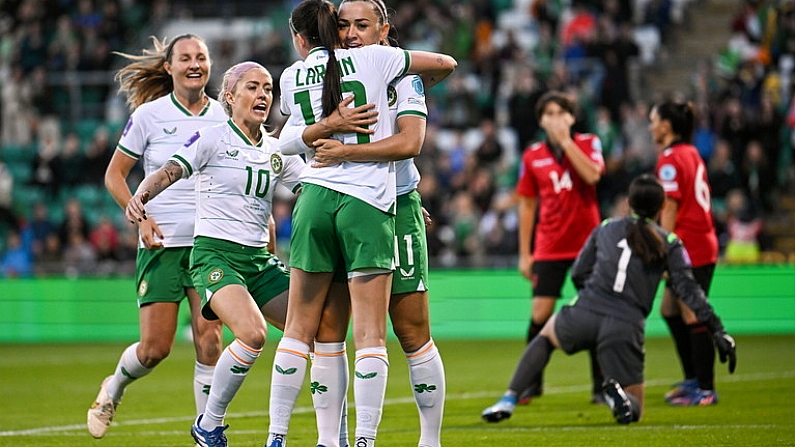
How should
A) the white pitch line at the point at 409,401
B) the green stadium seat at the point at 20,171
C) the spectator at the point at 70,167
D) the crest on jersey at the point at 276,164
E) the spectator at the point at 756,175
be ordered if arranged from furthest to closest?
the green stadium seat at the point at 20,171
the spectator at the point at 70,167
the spectator at the point at 756,175
the white pitch line at the point at 409,401
the crest on jersey at the point at 276,164

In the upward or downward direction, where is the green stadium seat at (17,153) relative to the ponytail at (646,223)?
downward

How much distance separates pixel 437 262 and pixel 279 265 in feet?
38.9

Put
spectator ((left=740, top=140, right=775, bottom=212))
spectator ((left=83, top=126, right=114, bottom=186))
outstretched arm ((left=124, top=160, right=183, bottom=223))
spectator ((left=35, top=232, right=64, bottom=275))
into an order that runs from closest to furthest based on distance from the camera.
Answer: outstretched arm ((left=124, top=160, right=183, bottom=223)), spectator ((left=740, top=140, right=775, bottom=212)), spectator ((left=35, top=232, right=64, bottom=275)), spectator ((left=83, top=126, right=114, bottom=186))

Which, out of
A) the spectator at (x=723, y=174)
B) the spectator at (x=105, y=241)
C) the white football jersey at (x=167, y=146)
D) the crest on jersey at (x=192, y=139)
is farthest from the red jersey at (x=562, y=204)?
the spectator at (x=105, y=241)

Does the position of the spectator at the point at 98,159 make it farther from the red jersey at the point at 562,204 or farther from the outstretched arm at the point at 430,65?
the outstretched arm at the point at 430,65

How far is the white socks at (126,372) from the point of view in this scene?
26.3 ft

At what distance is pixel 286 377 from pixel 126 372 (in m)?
2.02

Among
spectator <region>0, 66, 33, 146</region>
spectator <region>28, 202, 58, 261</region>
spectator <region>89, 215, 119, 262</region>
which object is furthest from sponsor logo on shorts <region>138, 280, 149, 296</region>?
spectator <region>0, 66, 33, 146</region>

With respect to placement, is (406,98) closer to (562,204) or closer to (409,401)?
(562,204)

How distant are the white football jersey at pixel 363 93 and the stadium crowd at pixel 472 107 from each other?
12.6 m

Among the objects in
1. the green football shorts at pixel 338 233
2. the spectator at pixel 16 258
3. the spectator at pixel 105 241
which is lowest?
the spectator at pixel 16 258

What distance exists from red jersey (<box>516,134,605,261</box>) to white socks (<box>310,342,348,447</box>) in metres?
4.14

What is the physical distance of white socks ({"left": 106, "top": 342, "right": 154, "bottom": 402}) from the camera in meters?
8.02

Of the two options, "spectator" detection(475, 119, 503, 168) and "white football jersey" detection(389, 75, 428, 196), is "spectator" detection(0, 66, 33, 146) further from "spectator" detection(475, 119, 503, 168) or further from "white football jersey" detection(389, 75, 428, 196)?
"white football jersey" detection(389, 75, 428, 196)
